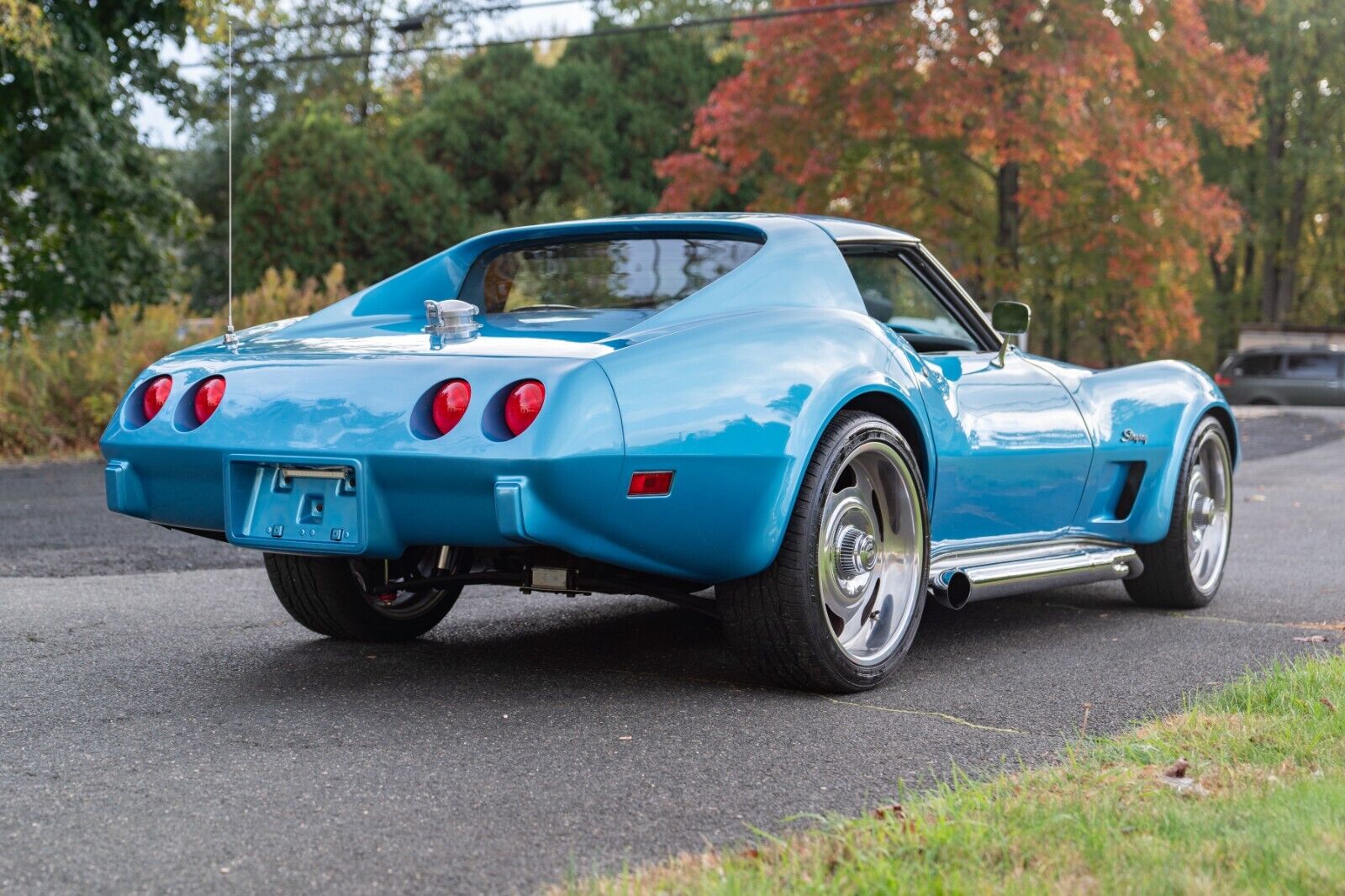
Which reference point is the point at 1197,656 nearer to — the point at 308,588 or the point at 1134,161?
the point at 308,588

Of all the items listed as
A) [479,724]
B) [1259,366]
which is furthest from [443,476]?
[1259,366]

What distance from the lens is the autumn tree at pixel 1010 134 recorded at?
1659 cm

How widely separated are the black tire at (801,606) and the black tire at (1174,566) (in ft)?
6.83

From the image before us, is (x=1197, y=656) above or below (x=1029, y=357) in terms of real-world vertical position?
below

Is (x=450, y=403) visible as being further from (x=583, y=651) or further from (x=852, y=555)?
(x=583, y=651)

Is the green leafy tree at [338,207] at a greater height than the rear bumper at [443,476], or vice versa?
the green leafy tree at [338,207]

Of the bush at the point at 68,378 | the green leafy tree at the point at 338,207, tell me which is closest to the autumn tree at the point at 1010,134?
the green leafy tree at the point at 338,207

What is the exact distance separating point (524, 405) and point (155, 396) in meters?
1.22

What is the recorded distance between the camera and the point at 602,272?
480 cm

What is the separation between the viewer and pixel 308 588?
4801 millimetres

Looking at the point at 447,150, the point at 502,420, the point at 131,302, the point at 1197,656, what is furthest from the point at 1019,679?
the point at 447,150

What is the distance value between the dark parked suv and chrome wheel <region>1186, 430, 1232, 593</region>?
76.5 ft

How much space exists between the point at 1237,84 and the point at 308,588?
54.2ft

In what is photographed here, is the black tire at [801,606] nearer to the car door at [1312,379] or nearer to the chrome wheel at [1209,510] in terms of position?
the chrome wheel at [1209,510]
